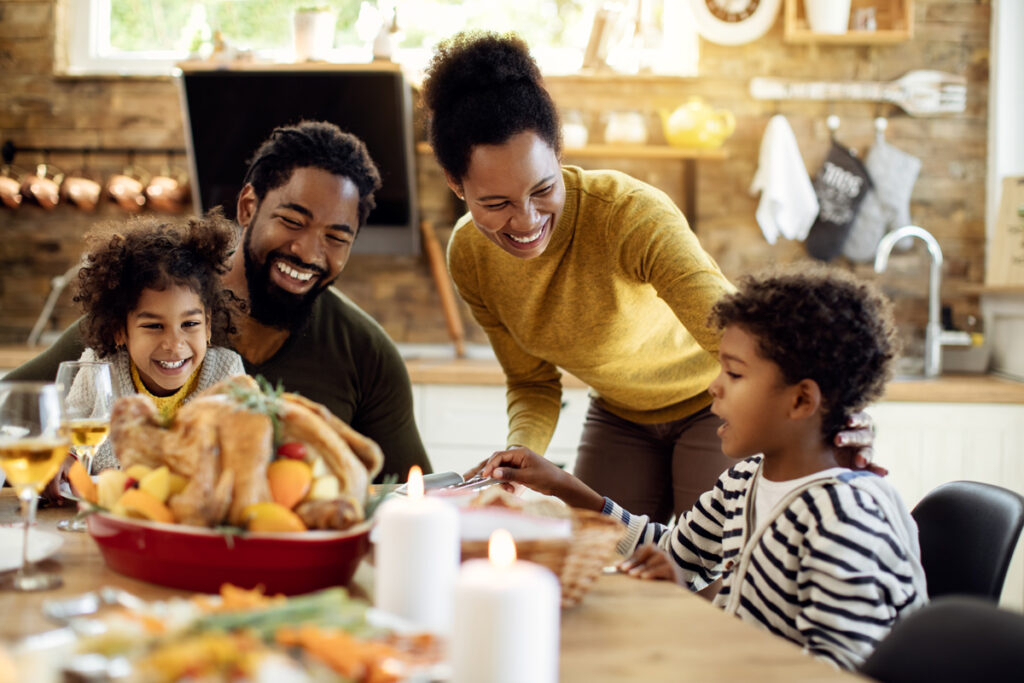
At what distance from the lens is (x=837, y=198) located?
141 inches

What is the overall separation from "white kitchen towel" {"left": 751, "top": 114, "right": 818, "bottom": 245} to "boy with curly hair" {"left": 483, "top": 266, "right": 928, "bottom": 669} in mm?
2173

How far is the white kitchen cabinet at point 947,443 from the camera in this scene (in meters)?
3.05

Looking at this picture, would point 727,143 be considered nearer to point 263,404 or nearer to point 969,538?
point 969,538

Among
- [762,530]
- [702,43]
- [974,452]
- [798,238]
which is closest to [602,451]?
[762,530]

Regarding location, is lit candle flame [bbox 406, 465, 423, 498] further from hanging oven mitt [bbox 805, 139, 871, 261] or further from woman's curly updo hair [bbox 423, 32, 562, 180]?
hanging oven mitt [bbox 805, 139, 871, 261]

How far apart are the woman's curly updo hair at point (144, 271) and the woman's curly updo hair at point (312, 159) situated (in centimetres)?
19

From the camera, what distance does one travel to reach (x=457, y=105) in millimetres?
1714

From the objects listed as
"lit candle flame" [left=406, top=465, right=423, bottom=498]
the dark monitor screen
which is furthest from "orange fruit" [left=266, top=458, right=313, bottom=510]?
the dark monitor screen

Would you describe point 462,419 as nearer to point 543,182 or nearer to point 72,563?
point 543,182

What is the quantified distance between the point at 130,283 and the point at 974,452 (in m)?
2.52

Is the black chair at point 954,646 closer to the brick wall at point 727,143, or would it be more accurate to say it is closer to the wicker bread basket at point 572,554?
the wicker bread basket at point 572,554

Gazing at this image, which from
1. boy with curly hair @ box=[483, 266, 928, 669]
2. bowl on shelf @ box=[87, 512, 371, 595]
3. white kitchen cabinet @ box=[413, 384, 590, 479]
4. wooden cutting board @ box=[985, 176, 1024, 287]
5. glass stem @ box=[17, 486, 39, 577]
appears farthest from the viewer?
wooden cutting board @ box=[985, 176, 1024, 287]

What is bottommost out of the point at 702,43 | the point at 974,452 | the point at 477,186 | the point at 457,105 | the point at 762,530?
the point at 974,452

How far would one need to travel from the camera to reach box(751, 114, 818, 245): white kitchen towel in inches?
139
